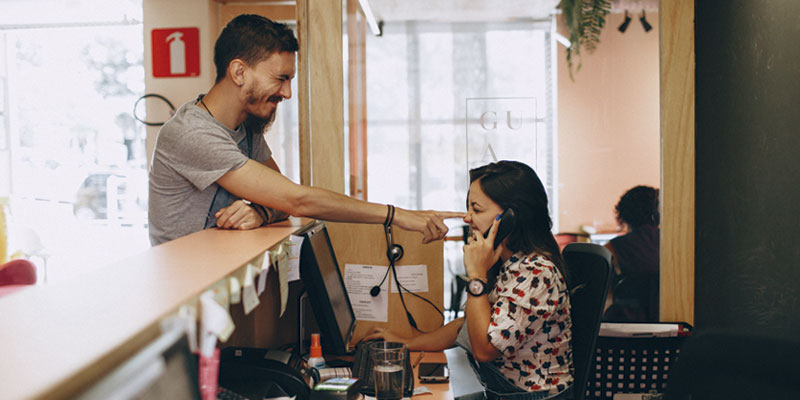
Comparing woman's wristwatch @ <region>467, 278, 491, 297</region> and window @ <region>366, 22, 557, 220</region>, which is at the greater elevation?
window @ <region>366, 22, 557, 220</region>

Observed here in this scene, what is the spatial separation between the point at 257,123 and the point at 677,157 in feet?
4.87

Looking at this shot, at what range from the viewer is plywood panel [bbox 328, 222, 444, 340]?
216cm

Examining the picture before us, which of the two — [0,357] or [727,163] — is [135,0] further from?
[0,357]

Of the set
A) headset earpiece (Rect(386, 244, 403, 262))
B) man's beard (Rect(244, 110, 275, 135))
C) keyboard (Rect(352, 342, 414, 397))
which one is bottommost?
keyboard (Rect(352, 342, 414, 397))

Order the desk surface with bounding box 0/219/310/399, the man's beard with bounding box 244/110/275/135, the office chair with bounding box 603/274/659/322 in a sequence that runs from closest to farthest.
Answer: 1. the desk surface with bounding box 0/219/310/399
2. the man's beard with bounding box 244/110/275/135
3. the office chair with bounding box 603/274/659/322

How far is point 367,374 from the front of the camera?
1.66 metres

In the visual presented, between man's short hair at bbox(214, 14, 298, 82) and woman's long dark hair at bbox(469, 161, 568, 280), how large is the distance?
76 cm

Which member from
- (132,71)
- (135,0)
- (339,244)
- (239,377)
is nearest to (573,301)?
(339,244)

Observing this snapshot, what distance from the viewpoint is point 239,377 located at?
1.32m

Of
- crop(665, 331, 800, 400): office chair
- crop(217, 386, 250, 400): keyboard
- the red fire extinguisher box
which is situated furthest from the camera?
the red fire extinguisher box

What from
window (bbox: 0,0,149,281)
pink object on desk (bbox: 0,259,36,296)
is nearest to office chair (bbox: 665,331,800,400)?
pink object on desk (bbox: 0,259,36,296)

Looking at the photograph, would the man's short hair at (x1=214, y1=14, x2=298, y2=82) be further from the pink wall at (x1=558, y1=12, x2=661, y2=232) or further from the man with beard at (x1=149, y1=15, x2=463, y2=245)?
the pink wall at (x1=558, y1=12, x2=661, y2=232)

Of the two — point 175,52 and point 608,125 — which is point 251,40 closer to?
point 608,125

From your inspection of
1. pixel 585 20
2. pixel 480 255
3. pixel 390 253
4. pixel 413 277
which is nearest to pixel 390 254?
pixel 390 253
